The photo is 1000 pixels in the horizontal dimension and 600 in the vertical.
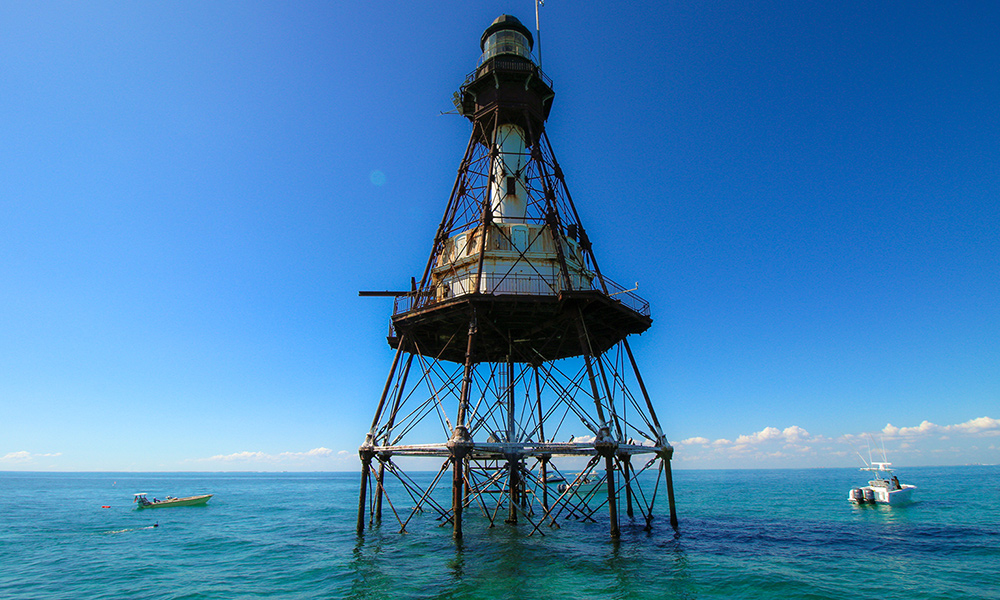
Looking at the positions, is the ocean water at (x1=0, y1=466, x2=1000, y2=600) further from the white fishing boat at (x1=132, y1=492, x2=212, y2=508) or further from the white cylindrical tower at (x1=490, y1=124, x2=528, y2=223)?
the white fishing boat at (x1=132, y1=492, x2=212, y2=508)

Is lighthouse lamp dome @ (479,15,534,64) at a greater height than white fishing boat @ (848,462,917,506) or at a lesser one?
greater

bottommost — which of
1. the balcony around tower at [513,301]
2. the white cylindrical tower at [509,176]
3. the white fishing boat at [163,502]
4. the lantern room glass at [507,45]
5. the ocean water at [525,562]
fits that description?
the white fishing boat at [163,502]

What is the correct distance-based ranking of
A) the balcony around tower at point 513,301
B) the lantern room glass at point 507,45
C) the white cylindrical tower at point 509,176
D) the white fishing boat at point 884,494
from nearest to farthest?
the balcony around tower at point 513,301
the white cylindrical tower at point 509,176
the lantern room glass at point 507,45
the white fishing boat at point 884,494

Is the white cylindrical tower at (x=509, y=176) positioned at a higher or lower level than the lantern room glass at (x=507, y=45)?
lower

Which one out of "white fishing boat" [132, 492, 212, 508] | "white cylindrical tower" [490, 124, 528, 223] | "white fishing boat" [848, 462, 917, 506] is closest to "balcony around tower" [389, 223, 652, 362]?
"white cylindrical tower" [490, 124, 528, 223]

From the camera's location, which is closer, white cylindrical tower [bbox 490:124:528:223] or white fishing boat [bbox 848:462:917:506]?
white cylindrical tower [bbox 490:124:528:223]

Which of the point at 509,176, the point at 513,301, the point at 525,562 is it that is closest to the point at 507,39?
the point at 509,176

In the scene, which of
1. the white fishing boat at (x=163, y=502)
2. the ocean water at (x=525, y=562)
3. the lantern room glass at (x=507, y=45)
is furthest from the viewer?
the white fishing boat at (x=163, y=502)

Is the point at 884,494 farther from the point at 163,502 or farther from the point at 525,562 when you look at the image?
the point at 163,502

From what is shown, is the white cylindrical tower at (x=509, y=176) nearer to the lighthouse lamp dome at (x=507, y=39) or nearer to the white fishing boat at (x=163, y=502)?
the lighthouse lamp dome at (x=507, y=39)

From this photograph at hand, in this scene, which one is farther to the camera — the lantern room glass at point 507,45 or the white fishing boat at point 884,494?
the white fishing boat at point 884,494

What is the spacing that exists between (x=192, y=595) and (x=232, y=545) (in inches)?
526

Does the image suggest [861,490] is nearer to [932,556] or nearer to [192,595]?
[932,556]

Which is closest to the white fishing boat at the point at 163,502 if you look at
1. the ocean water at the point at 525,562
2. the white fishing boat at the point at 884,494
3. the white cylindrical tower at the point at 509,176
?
the ocean water at the point at 525,562
